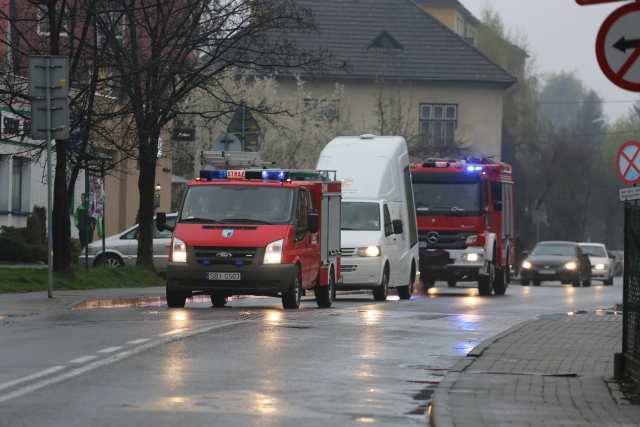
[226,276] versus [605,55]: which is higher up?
[605,55]

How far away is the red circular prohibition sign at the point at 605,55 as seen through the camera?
9.15 metres

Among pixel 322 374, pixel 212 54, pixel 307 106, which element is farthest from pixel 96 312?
pixel 307 106

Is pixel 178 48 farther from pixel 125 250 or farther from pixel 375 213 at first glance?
pixel 125 250

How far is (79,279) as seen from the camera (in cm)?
3002

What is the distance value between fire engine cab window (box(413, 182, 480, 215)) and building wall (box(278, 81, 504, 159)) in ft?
144

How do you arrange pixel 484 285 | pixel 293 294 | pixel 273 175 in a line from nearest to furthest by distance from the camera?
pixel 293 294 < pixel 273 175 < pixel 484 285

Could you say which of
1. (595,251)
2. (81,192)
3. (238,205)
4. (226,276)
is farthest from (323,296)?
(595,251)

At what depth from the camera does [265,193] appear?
79.5 feet

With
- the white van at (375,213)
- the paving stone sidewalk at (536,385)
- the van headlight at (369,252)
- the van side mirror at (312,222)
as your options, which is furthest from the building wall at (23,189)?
the paving stone sidewalk at (536,385)

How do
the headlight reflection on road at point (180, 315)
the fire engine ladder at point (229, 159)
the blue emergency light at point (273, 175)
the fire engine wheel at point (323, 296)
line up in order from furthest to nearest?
1. the fire engine ladder at point (229, 159)
2. the fire engine wheel at point (323, 296)
3. the blue emergency light at point (273, 175)
4. the headlight reflection on road at point (180, 315)

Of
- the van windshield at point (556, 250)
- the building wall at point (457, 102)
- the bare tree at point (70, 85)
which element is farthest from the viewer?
the building wall at point (457, 102)

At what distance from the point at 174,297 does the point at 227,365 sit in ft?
33.5

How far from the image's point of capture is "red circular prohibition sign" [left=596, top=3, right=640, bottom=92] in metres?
9.15

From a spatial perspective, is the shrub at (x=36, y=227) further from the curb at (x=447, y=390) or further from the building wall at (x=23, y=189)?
the curb at (x=447, y=390)
